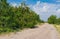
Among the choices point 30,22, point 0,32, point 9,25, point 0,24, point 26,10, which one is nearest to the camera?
point 0,32

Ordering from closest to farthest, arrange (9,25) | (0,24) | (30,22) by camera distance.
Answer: (0,24), (9,25), (30,22)

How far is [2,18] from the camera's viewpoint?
3741 cm

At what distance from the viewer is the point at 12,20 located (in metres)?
40.8

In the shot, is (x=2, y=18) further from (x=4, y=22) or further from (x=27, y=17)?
(x=27, y=17)

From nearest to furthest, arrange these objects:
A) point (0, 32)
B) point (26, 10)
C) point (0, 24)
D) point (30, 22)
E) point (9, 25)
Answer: point (0, 32)
point (0, 24)
point (9, 25)
point (30, 22)
point (26, 10)

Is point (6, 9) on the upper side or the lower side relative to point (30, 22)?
upper

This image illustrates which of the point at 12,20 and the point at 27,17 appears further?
the point at 27,17

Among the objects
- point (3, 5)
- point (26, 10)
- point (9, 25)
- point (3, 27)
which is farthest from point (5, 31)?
point (26, 10)

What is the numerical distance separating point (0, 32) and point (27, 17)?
1163 inches

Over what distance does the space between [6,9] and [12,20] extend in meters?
2.44

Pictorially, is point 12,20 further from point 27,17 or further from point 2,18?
point 27,17

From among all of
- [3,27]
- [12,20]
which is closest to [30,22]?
[12,20]

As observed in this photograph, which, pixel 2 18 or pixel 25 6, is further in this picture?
pixel 25 6

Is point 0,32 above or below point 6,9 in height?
below
